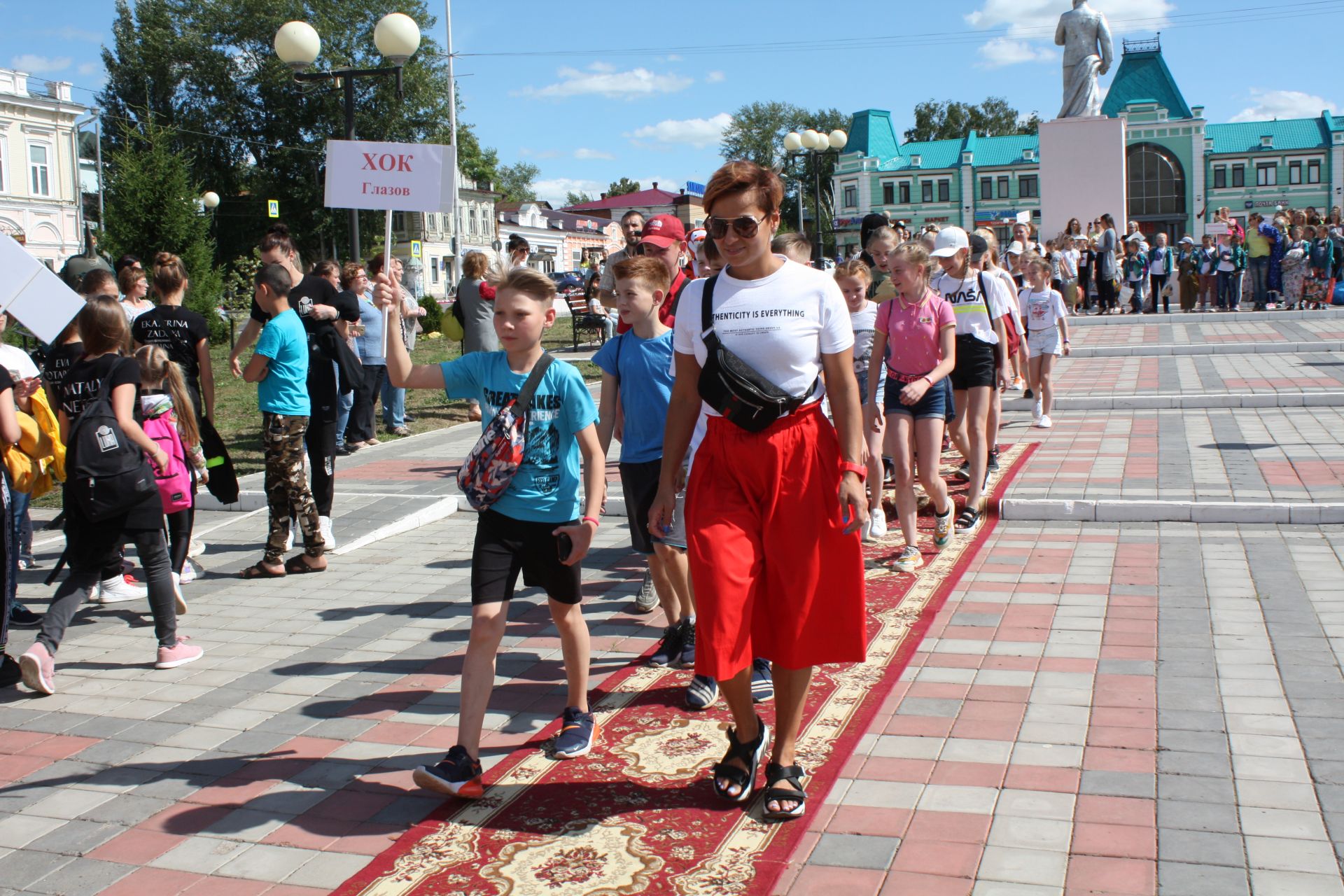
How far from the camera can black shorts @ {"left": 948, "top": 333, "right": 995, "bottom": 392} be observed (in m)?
7.77

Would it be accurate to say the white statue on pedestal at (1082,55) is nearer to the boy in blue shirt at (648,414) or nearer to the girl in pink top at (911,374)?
the girl in pink top at (911,374)

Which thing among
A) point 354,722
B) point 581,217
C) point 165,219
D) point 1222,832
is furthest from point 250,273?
point 581,217

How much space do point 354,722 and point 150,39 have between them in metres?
63.4

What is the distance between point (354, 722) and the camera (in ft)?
15.4

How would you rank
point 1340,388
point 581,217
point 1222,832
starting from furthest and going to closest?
point 581,217, point 1340,388, point 1222,832

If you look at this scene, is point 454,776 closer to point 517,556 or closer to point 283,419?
point 517,556

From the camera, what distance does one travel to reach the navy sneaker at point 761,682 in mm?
4809

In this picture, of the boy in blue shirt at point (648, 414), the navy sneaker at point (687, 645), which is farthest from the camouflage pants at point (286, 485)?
the navy sneaker at point (687, 645)

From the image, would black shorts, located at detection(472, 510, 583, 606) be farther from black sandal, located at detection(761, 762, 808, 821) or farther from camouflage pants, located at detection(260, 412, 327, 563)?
camouflage pants, located at detection(260, 412, 327, 563)

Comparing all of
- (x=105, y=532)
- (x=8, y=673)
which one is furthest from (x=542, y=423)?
(x=8, y=673)

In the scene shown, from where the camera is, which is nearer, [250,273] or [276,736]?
[276,736]

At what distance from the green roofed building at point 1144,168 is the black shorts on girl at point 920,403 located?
5775cm

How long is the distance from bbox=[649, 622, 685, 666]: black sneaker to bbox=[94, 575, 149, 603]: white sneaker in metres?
3.30

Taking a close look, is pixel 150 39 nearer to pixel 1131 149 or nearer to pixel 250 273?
pixel 250 273
